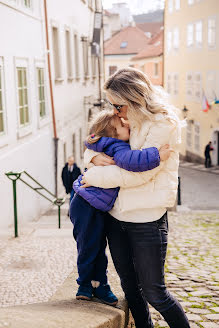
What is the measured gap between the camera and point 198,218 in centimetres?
1167

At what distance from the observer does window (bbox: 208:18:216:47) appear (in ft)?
89.0

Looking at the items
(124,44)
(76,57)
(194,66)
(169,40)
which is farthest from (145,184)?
(124,44)

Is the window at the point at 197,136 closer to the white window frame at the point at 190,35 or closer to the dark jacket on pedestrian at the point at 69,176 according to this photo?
the white window frame at the point at 190,35

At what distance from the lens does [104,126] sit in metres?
3.01

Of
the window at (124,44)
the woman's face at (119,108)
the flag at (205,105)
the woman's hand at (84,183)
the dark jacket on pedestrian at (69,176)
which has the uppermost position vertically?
the window at (124,44)

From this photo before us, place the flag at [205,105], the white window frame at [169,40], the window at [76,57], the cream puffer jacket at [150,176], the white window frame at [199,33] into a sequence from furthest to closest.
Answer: the white window frame at [169,40], the white window frame at [199,33], the flag at [205,105], the window at [76,57], the cream puffer jacket at [150,176]

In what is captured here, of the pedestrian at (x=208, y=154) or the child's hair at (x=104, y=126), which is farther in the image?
the pedestrian at (x=208, y=154)

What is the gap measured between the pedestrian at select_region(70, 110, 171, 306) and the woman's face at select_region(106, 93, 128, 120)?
70mm

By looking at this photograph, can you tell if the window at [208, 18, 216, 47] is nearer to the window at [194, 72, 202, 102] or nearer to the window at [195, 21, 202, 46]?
the window at [195, 21, 202, 46]

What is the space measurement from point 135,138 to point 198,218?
905cm

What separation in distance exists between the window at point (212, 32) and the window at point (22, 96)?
17.4 metres

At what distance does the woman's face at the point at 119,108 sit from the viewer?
288 cm

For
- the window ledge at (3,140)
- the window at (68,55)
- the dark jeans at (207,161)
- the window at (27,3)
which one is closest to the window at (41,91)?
the window at (27,3)

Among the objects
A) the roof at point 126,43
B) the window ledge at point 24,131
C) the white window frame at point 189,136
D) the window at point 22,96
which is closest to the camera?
the window ledge at point 24,131
